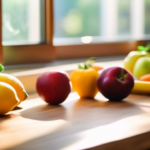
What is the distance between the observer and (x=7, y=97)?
2.85ft

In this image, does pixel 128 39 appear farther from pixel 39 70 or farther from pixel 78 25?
pixel 39 70

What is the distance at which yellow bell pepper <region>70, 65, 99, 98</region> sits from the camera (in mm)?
1150

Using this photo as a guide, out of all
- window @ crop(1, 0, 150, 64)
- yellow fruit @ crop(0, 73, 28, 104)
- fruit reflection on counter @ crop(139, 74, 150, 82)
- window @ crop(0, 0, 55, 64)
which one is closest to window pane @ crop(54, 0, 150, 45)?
window @ crop(1, 0, 150, 64)

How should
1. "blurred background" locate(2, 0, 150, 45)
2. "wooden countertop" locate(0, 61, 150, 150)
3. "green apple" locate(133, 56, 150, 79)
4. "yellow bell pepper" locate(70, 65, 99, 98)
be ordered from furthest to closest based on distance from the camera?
"blurred background" locate(2, 0, 150, 45), "green apple" locate(133, 56, 150, 79), "yellow bell pepper" locate(70, 65, 99, 98), "wooden countertop" locate(0, 61, 150, 150)

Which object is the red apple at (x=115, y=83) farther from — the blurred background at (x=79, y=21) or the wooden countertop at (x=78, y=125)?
the blurred background at (x=79, y=21)

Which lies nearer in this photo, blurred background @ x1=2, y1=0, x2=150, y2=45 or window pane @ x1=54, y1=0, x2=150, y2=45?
blurred background @ x1=2, y1=0, x2=150, y2=45

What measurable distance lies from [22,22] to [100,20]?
74cm

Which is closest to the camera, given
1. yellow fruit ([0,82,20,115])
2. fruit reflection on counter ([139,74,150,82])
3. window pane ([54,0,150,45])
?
yellow fruit ([0,82,20,115])

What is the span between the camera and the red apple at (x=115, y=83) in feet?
3.61

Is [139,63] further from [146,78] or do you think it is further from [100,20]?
[100,20]

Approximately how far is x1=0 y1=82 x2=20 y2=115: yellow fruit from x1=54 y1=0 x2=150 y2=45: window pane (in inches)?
39.3

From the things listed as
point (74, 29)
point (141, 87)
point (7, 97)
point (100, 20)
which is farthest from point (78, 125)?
point (100, 20)

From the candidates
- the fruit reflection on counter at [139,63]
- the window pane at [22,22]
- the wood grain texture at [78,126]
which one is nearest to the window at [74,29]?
the window pane at [22,22]

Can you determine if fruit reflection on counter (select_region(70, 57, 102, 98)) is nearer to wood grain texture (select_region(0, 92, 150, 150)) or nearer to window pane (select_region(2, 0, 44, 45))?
wood grain texture (select_region(0, 92, 150, 150))
